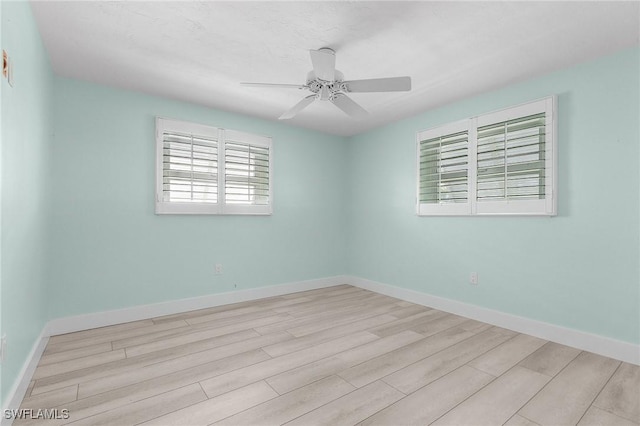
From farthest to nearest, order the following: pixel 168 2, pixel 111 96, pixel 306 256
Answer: pixel 306 256, pixel 111 96, pixel 168 2

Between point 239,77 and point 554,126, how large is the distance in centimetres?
289

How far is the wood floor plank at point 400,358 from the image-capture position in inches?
81.2

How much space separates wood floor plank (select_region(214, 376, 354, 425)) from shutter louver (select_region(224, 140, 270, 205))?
252cm

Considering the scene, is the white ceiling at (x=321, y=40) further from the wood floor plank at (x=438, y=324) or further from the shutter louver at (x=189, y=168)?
the wood floor plank at (x=438, y=324)

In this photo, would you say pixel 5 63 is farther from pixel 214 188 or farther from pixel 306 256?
pixel 306 256

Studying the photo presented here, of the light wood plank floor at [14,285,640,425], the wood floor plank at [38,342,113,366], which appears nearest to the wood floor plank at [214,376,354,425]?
the light wood plank floor at [14,285,640,425]

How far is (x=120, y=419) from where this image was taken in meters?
1.60

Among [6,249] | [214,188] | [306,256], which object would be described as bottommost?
[306,256]

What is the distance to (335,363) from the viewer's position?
225 centimetres

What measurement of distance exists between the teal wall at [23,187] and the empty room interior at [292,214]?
0.09ft

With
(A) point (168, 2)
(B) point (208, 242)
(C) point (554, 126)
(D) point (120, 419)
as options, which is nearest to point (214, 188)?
(B) point (208, 242)

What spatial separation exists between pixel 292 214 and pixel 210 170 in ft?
4.26

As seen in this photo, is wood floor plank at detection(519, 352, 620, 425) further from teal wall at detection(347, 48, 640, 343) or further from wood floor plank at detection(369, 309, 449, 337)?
wood floor plank at detection(369, 309, 449, 337)

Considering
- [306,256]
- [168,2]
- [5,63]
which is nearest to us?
[5,63]
